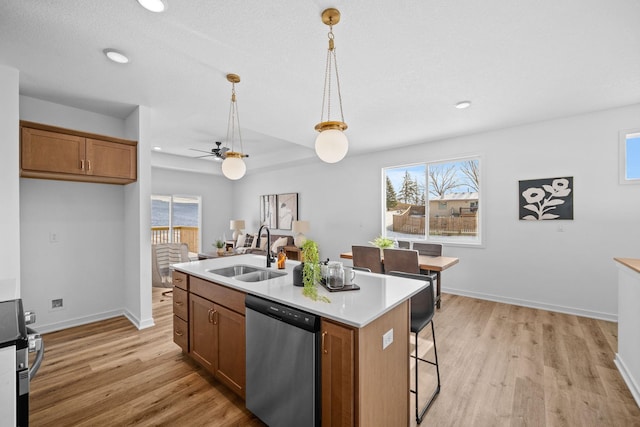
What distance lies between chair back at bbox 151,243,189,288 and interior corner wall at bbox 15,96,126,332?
1.34 feet

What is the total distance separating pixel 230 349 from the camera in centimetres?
201

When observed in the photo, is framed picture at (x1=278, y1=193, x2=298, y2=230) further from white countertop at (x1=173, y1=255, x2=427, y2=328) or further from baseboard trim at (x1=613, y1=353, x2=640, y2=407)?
baseboard trim at (x1=613, y1=353, x2=640, y2=407)

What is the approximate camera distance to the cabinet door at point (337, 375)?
1284 millimetres

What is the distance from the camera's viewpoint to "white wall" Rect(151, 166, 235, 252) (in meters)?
7.12

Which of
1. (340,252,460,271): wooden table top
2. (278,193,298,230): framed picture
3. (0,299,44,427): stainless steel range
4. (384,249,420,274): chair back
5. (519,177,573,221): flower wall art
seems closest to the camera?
(0,299,44,427): stainless steel range

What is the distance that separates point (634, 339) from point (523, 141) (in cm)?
285

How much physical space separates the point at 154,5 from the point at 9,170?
2049mm

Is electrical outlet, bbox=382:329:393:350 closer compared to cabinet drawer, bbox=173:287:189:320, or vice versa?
electrical outlet, bbox=382:329:393:350

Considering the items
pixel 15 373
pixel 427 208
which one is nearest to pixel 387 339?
pixel 15 373

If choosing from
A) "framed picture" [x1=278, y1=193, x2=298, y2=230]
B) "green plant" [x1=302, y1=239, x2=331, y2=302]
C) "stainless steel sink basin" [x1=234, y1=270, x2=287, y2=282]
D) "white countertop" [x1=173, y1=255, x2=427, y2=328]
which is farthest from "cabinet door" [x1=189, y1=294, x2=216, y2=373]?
"framed picture" [x1=278, y1=193, x2=298, y2=230]

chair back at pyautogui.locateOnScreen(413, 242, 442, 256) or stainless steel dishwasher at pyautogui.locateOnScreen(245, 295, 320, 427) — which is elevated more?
chair back at pyautogui.locateOnScreen(413, 242, 442, 256)

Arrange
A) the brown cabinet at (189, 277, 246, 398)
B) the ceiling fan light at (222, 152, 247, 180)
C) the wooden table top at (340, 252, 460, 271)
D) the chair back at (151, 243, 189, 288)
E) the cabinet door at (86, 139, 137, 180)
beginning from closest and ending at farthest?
the brown cabinet at (189, 277, 246, 398)
the ceiling fan light at (222, 152, 247, 180)
the cabinet door at (86, 139, 137, 180)
the wooden table top at (340, 252, 460, 271)
the chair back at (151, 243, 189, 288)

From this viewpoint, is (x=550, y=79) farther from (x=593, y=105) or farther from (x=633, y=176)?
(x=633, y=176)

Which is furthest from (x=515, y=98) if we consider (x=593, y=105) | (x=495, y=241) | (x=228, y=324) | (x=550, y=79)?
(x=228, y=324)
